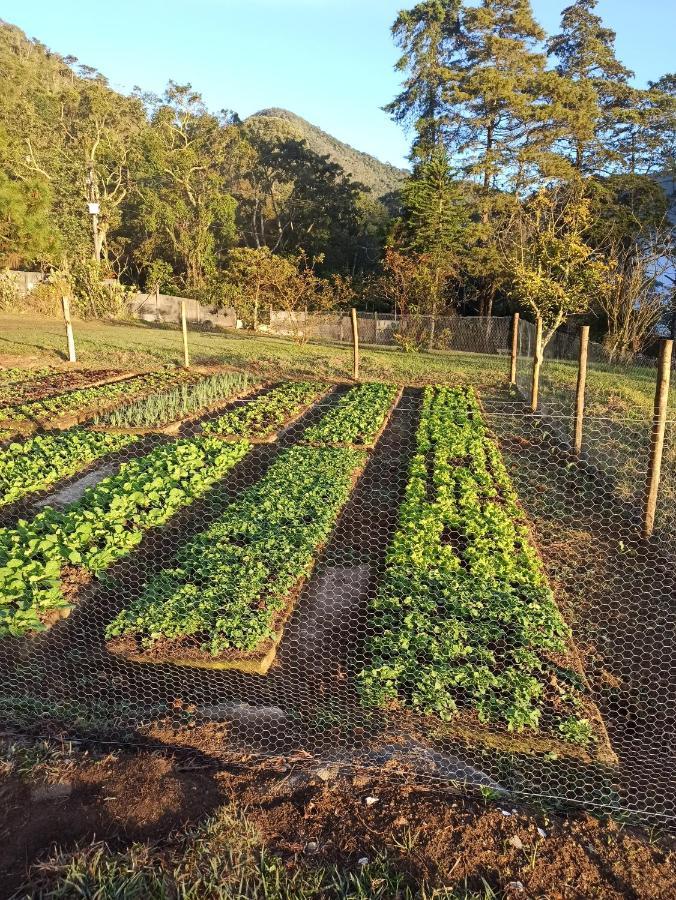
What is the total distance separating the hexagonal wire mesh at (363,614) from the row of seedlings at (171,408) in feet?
4.96

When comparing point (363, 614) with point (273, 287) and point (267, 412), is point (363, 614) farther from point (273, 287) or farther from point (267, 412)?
point (273, 287)

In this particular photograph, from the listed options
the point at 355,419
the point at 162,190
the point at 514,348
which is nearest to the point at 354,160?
the point at 162,190

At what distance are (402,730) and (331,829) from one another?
80cm

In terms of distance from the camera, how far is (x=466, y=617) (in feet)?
14.3

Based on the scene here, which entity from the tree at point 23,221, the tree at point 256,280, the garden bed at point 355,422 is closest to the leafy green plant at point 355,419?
the garden bed at point 355,422

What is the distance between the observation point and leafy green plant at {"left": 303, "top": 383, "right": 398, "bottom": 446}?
9.17 metres

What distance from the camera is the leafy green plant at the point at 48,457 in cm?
697

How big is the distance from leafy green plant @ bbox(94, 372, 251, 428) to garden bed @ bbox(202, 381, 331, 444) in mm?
668

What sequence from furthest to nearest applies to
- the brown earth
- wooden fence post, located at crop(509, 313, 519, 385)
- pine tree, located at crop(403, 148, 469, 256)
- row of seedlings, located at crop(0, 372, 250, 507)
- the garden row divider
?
pine tree, located at crop(403, 148, 469, 256) < wooden fence post, located at crop(509, 313, 519, 385) < row of seedlings, located at crop(0, 372, 250, 507) < the garden row divider < the brown earth

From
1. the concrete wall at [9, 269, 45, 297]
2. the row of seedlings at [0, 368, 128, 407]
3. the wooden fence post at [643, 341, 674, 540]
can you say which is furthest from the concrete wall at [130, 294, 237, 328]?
the wooden fence post at [643, 341, 674, 540]

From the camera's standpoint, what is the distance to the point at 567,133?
89.9ft

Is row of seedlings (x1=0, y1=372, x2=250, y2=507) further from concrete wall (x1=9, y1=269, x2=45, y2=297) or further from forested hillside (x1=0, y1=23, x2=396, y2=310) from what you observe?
concrete wall (x1=9, y1=269, x2=45, y2=297)

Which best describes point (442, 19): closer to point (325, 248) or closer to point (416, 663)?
point (325, 248)

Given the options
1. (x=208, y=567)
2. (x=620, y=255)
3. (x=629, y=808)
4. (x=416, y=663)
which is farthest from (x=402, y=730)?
(x=620, y=255)
